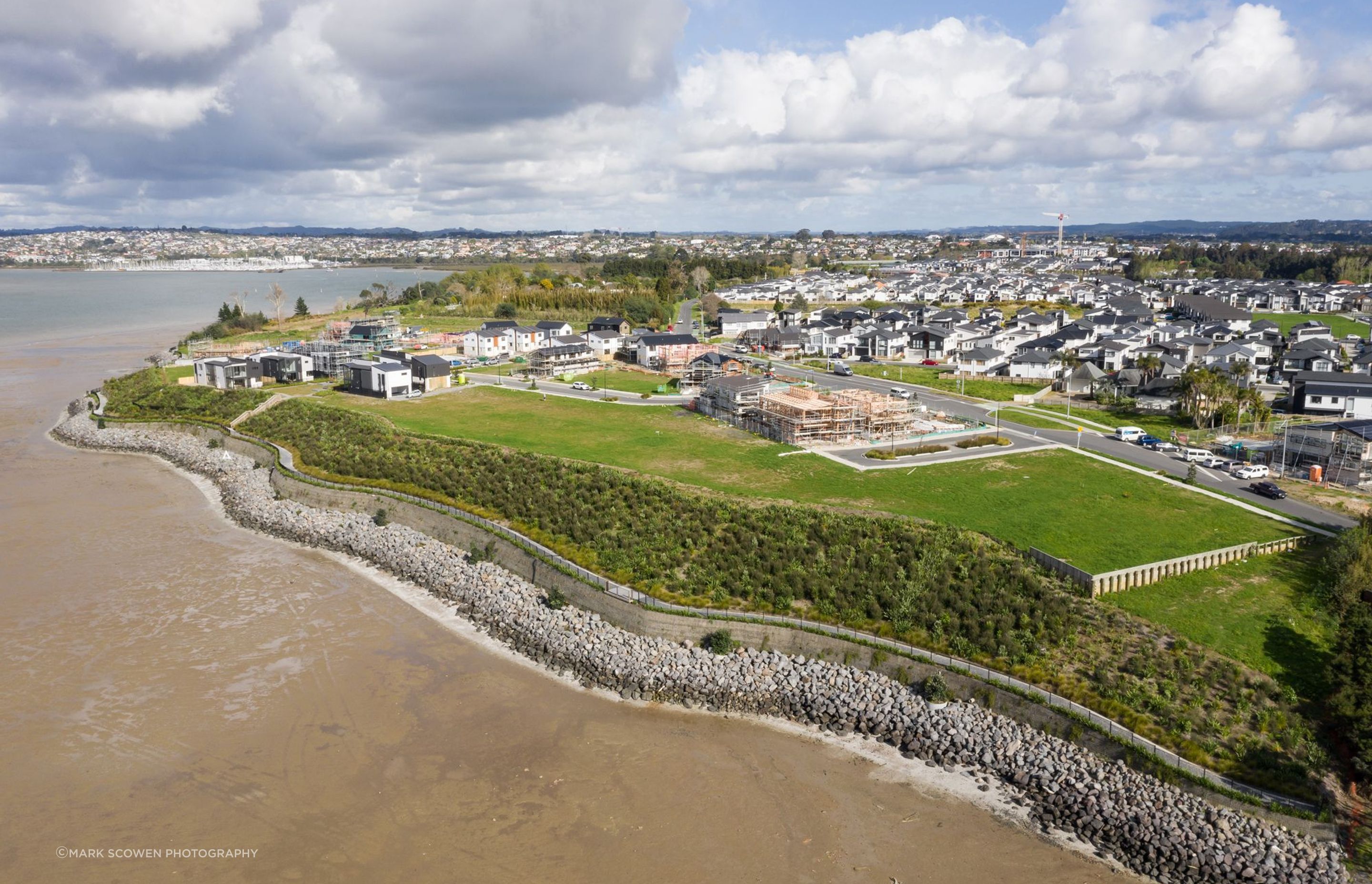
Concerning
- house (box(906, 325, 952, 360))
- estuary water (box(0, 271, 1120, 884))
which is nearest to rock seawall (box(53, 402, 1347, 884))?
estuary water (box(0, 271, 1120, 884))

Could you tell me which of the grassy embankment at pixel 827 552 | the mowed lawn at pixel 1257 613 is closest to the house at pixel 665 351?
the grassy embankment at pixel 827 552

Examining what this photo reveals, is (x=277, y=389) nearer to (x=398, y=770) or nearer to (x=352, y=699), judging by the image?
(x=352, y=699)

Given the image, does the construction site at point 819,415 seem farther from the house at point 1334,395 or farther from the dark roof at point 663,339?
the dark roof at point 663,339

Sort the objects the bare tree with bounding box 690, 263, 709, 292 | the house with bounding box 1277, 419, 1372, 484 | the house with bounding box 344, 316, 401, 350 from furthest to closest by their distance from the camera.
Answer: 1. the bare tree with bounding box 690, 263, 709, 292
2. the house with bounding box 344, 316, 401, 350
3. the house with bounding box 1277, 419, 1372, 484

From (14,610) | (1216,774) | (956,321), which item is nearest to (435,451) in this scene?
(14,610)

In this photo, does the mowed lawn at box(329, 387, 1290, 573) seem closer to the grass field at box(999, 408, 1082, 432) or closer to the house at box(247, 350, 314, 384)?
the grass field at box(999, 408, 1082, 432)

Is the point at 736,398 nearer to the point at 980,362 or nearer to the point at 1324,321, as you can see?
the point at 980,362
